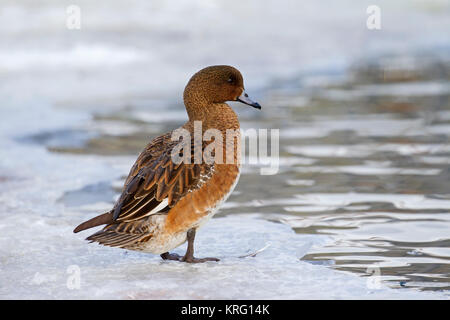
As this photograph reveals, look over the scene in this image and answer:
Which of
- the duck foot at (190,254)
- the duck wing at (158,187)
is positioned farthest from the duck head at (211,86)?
the duck foot at (190,254)

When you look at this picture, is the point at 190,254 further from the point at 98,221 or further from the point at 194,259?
the point at 98,221

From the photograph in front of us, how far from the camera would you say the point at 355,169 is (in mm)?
6578

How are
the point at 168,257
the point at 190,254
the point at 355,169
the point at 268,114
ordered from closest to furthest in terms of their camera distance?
the point at 190,254, the point at 168,257, the point at 355,169, the point at 268,114

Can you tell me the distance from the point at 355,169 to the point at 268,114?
10.3 feet

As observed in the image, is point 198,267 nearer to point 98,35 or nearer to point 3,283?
point 3,283

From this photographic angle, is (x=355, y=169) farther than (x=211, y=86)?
Yes

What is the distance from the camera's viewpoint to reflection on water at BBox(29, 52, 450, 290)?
4496 millimetres

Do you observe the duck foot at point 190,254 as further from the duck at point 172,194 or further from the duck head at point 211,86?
the duck head at point 211,86

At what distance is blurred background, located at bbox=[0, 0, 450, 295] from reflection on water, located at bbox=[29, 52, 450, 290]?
0.02 m

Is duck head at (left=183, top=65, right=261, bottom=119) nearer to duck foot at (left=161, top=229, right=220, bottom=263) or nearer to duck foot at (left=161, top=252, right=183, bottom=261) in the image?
duck foot at (left=161, top=229, right=220, bottom=263)

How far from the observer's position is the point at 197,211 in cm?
409

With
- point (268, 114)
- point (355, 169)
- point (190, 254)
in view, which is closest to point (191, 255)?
point (190, 254)

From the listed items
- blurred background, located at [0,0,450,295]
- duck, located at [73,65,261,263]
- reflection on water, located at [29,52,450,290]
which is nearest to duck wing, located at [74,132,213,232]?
duck, located at [73,65,261,263]

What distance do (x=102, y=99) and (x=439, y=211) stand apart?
725 centimetres
